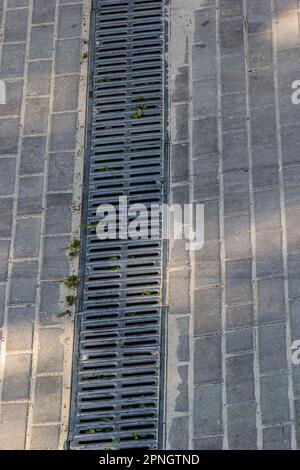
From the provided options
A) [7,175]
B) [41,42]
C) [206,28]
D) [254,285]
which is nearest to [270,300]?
[254,285]

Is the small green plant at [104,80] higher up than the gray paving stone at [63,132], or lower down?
higher up

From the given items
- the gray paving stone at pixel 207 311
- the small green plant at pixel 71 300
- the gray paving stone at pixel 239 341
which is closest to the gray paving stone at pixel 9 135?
the small green plant at pixel 71 300

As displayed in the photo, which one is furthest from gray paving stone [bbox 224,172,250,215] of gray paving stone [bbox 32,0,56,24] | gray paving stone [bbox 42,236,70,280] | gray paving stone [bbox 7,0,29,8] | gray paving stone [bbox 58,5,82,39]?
gray paving stone [bbox 7,0,29,8]

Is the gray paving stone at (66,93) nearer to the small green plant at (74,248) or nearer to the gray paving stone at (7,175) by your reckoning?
the gray paving stone at (7,175)

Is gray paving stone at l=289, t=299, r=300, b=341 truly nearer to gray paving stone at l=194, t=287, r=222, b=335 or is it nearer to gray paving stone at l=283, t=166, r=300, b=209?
gray paving stone at l=194, t=287, r=222, b=335

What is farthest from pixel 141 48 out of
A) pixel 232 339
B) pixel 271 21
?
pixel 232 339
